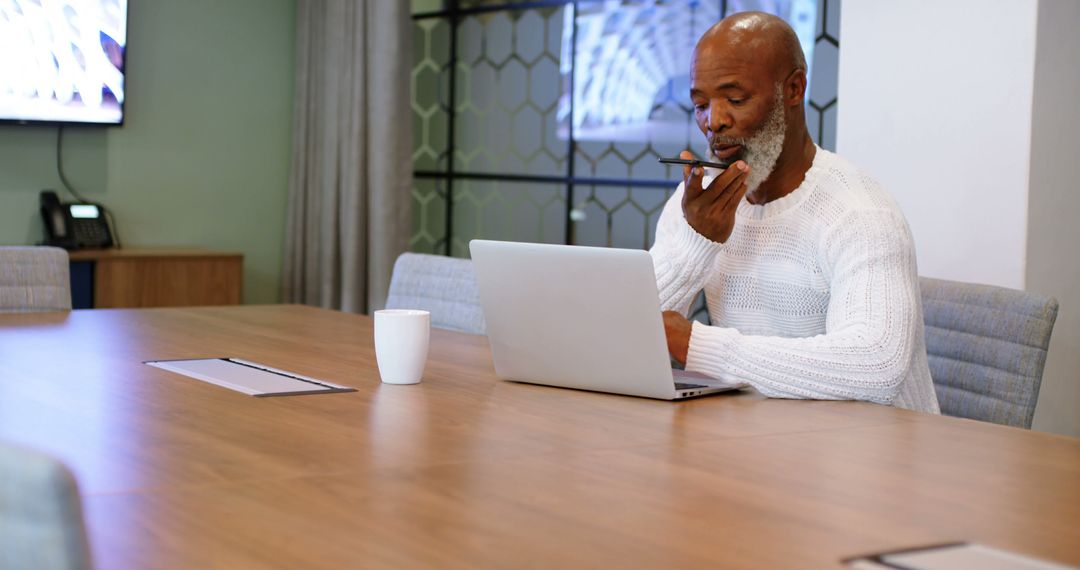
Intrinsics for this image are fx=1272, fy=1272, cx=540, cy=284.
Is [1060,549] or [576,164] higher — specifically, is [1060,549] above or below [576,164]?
below

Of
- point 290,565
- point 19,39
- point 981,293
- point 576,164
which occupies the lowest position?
point 290,565

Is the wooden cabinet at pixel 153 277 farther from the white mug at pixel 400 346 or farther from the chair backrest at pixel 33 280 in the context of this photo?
the white mug at pixel 400 346

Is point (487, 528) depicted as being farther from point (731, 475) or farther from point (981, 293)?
point (981, 293)

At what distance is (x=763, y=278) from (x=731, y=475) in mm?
935

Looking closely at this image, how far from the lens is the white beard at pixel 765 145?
7.09 ft

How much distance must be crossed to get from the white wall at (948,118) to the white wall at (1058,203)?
47 millimetres

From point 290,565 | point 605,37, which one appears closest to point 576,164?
point 605,37

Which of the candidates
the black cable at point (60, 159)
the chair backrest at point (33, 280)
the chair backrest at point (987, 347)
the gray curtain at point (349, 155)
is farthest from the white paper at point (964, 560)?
the black cable at point (60, 159)

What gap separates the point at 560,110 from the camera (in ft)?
16.1

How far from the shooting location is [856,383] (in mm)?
1809

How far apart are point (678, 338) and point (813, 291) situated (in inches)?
13.8

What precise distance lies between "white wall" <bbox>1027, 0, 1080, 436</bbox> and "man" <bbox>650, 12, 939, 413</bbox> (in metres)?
1.13

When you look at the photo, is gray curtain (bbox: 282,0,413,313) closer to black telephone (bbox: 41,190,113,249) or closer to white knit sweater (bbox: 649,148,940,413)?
black telephone (bbox: 41,190,113,249)

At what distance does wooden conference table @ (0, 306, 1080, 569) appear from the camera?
1.03m
